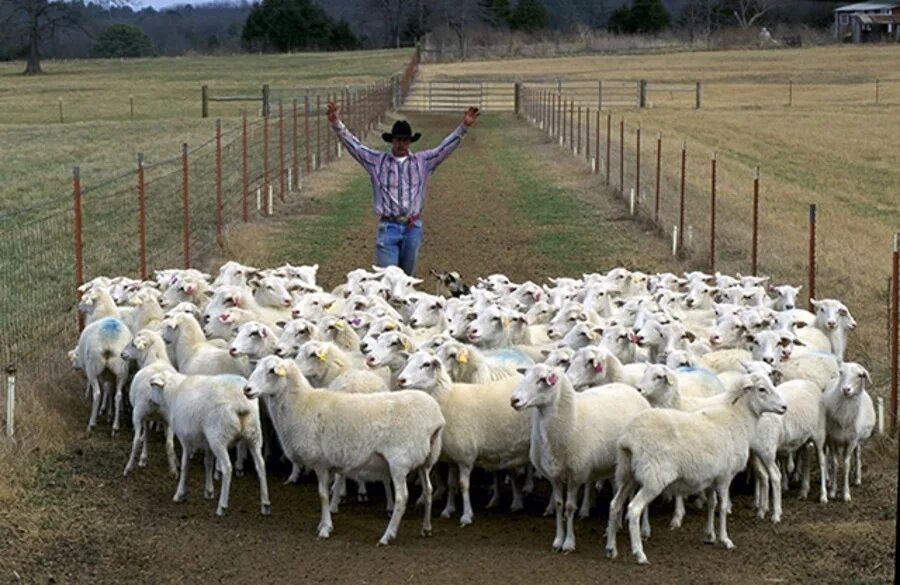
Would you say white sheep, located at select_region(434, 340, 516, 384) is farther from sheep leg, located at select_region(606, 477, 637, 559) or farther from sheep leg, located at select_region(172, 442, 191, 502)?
sheep leg, located at select_region(172, 442, 191, 502)

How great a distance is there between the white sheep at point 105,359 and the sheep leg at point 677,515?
4.47 meters

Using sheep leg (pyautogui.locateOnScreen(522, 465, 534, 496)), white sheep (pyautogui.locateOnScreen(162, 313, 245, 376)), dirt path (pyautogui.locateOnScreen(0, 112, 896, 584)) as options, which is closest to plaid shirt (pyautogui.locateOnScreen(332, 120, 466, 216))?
white sheep (pyautogui.locateOnScreen(162, 313, 245, 376))

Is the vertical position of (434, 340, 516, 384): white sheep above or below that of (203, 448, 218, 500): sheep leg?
above

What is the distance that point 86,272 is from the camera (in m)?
19.3

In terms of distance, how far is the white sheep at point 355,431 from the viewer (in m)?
9.18

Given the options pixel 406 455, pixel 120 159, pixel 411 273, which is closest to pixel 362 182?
pixel 120 159

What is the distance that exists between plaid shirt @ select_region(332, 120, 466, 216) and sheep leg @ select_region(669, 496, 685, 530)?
6156mm

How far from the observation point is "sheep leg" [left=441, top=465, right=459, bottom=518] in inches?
390

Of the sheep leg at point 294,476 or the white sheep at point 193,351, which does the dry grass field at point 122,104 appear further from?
the sheep leg at point 294,476

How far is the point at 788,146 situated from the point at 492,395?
35.6 m

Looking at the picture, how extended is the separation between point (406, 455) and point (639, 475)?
57.6 inches

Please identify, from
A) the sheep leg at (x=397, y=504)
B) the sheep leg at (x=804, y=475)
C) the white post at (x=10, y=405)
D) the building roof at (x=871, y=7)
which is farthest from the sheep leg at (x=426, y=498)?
the building roof at (x=871, y=7)

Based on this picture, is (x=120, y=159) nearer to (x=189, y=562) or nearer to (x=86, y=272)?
(x=86, y=272)

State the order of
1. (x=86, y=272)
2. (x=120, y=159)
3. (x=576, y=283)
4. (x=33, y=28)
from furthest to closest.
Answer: (x=33, y=28), (x=120, y=159), (x=86, y=272), (x=576, y=283)
